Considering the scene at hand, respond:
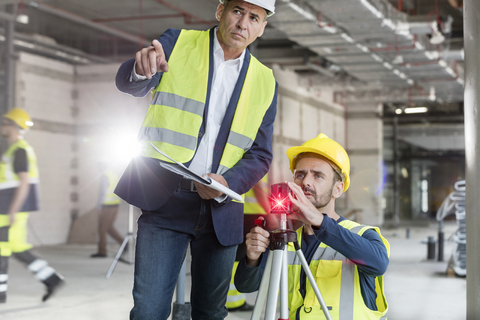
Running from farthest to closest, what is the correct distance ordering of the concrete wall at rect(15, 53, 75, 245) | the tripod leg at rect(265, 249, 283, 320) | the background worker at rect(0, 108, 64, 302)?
the concrete wall at rect(15, 53, 75, 245) → the background worker at rect(0, 108, 64, 302) → the tripod leg at rect(265, 249, 283, 320)

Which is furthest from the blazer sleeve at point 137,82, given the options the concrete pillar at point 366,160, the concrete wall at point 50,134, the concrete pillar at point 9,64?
the concrete pillar at point 366,160

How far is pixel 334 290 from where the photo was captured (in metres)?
2.22

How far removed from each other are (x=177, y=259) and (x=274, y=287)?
1.67ft

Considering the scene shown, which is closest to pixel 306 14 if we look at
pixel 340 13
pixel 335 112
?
pixel 340 13

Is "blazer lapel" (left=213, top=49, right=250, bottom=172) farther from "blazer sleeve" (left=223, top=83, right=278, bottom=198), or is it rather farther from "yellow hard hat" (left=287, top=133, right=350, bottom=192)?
"yellow hard hat" (left=287, top=133, right=350, bottom=192)

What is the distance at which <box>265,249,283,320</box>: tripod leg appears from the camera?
1675 mm

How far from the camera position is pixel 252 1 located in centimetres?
199

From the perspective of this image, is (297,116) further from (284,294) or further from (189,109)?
(284,294)

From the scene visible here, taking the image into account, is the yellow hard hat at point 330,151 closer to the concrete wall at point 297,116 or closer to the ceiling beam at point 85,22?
the ceiling beam at point 85,22

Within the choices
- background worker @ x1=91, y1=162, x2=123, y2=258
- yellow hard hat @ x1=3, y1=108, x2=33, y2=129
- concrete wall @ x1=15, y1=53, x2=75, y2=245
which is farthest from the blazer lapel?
concrete wall @ x1=15, y1=53, x2=75, y2=245

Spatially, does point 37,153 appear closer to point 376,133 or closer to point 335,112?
point 335,112

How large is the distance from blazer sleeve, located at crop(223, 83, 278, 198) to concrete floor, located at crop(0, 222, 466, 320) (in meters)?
3.05

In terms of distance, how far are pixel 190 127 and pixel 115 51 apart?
12822 mm

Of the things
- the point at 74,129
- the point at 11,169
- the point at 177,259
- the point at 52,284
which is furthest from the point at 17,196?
the point at 74,129
